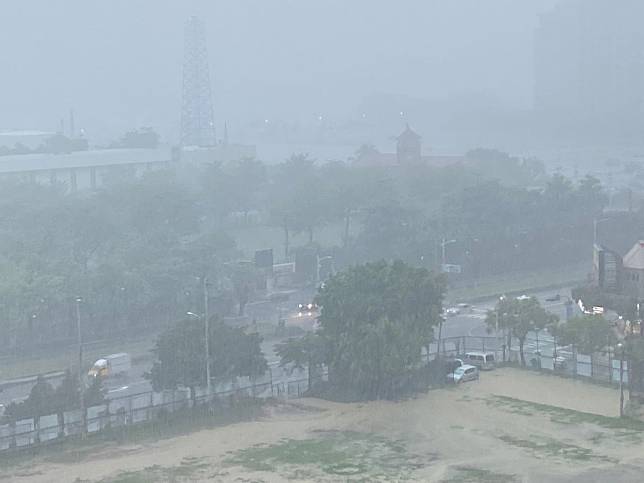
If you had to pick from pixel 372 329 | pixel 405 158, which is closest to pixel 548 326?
pixel 372 329

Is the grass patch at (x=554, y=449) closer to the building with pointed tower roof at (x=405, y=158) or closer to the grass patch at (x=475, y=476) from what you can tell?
the grass patch at (x=475, y=476)

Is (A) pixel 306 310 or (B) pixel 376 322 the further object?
(A) pixel 306 310

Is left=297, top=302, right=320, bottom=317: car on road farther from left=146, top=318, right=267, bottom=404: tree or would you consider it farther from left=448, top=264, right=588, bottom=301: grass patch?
left=146, top=318, right=267, bottom=404: tree

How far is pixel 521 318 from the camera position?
40.7 feet

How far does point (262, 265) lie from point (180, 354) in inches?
295

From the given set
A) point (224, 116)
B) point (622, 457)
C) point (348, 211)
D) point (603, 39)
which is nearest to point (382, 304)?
point (622, 457)

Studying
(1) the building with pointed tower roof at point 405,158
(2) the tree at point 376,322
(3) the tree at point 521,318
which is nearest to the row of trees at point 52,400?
(2) the tree at point 376,322

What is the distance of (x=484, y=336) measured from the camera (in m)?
14.0

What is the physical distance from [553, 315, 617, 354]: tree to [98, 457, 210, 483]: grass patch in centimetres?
424

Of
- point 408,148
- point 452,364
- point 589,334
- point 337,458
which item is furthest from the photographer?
point 408,148

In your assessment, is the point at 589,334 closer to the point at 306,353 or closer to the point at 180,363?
the point at 306,353

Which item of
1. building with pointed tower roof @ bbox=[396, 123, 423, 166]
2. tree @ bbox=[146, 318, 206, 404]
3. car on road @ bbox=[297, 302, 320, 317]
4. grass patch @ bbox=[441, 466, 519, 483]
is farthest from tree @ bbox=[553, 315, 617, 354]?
building with pointed tower roof @ bbox=[396, 123, 423, 166]

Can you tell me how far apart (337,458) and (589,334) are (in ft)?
11.5

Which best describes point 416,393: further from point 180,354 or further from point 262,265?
point 262,265
